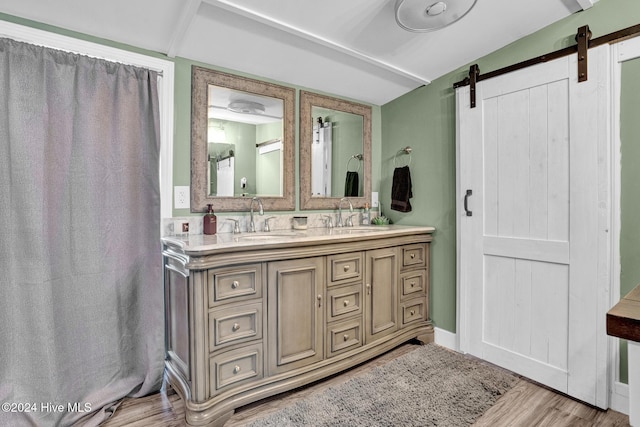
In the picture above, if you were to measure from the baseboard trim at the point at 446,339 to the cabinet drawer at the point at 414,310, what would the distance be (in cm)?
16

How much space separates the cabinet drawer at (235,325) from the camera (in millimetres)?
1652

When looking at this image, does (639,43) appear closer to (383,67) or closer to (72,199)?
(383,67)

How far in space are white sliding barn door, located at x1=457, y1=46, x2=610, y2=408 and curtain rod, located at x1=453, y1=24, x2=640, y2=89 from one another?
0.04 m

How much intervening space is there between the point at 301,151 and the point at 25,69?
64.5 inches

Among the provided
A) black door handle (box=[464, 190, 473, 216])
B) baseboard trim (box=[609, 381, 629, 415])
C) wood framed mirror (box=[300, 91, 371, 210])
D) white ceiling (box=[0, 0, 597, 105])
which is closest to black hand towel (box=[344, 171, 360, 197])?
wood framed mirror (box=[300, 91, 371, 210])

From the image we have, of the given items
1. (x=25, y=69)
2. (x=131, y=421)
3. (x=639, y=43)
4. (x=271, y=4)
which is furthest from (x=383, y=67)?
(x=131, y=421)

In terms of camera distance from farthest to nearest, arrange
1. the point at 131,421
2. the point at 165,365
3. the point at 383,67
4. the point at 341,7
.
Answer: the point at 383,67 → the point at 165,365 → the point at 341,7 → the point at 131,421

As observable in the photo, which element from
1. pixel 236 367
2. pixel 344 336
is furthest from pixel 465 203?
pixel 236 367

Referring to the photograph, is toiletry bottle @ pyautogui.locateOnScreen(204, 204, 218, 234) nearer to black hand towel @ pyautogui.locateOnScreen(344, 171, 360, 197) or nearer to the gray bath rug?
the gray bath rug

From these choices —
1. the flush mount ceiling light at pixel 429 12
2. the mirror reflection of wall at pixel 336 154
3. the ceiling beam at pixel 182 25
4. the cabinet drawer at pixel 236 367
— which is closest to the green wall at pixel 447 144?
the mirror reflection of wall at pixel 336 154

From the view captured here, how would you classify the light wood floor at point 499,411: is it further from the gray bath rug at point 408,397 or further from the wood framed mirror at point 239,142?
the wood framed mirror at point 239,142

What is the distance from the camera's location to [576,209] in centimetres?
196

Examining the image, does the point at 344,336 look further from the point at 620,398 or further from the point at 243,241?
the point at 620,398

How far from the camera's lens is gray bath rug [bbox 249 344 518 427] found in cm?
175
